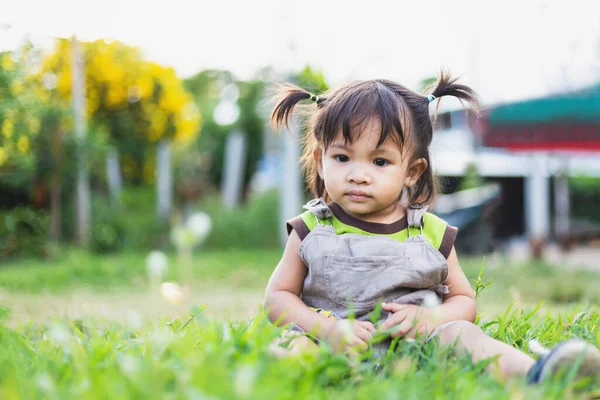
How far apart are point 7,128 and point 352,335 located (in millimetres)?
3370

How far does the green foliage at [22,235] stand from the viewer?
629cm

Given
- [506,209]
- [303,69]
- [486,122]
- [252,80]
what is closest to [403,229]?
[486,122]

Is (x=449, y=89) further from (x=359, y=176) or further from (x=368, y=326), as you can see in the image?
(x=368, y=326)

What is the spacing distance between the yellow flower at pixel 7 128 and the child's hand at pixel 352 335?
2.97 meters

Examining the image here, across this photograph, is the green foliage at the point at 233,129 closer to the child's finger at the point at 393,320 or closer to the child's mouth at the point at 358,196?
the child's mouth at the point at 358,196

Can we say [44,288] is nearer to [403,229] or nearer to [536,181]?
[403,229]

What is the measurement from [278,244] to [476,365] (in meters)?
6.15

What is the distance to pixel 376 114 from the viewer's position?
6.50 feet

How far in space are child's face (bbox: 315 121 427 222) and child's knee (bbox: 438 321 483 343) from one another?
0.42 metres

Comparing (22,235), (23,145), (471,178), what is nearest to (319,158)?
(23,145)

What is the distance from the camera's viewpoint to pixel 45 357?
1.50 metres

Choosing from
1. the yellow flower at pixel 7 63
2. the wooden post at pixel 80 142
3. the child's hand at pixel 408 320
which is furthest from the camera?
the wooden post at pixel 80 142

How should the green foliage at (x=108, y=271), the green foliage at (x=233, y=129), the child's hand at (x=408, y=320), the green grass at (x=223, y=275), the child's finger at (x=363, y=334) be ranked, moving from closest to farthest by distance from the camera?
the child's finger at (x=363, y=334) → the child's hand at (x=408, y=320) → the green grass at (x=223, y=275) → the green foliage at (x=108, y=271) → the green foliage at (x=233, y=129)

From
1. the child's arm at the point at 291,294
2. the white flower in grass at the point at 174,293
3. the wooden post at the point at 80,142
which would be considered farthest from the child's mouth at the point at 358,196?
the wooden post at the point at 80,142
